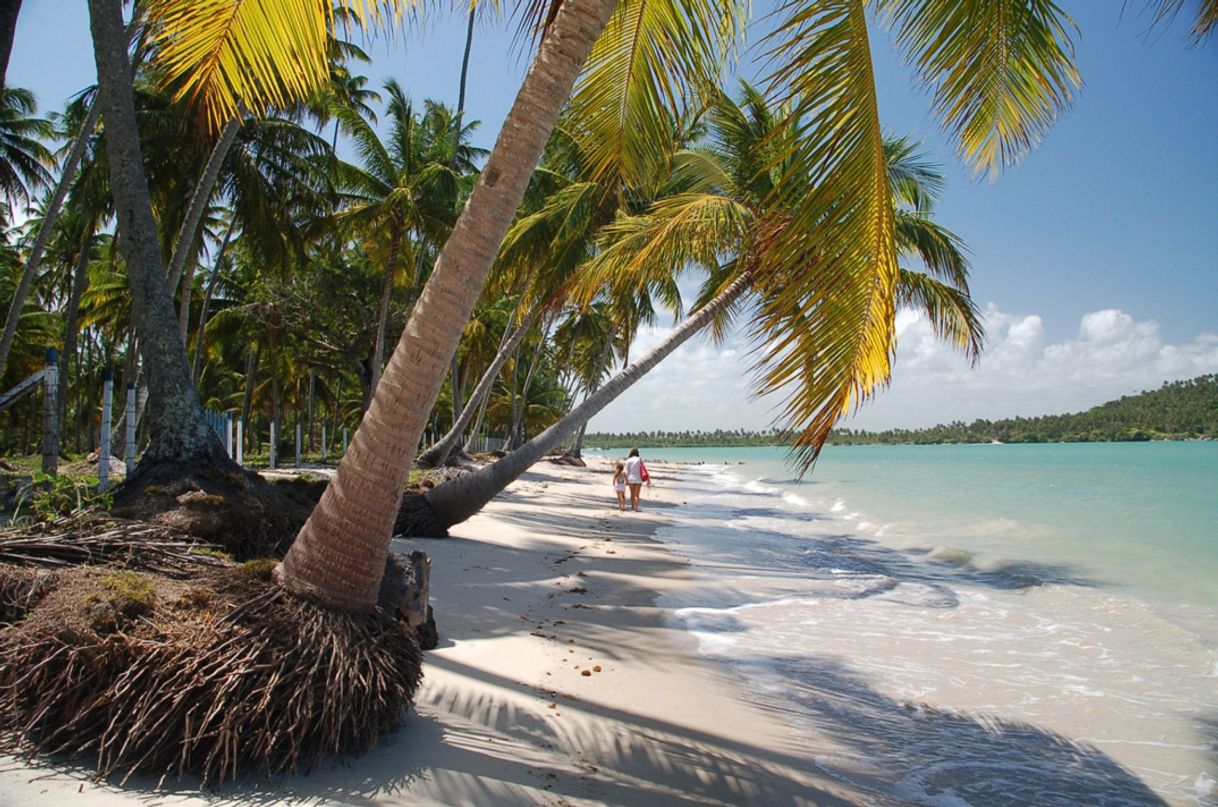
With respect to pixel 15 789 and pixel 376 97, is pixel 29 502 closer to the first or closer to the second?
pixel 15 789

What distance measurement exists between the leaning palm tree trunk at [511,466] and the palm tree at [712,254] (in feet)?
0.05

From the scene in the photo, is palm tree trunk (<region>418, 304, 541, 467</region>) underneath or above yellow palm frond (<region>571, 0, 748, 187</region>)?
underneath

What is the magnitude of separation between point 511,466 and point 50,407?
4886mm

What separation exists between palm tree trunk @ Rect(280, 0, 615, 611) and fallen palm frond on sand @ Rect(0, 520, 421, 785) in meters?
0.20

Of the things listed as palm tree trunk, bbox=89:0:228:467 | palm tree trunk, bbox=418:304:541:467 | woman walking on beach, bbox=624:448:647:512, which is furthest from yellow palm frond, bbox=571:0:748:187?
woman walking on beach, bbox=624:448:647:512

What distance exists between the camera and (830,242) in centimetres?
374

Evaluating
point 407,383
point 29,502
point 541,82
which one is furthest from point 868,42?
point 29,502

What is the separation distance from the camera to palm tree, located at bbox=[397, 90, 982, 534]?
8875 millimetres

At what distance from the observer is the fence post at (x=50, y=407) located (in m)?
7.05

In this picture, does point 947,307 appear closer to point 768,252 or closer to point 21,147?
point 768,252

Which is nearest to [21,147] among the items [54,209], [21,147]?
[21,147]

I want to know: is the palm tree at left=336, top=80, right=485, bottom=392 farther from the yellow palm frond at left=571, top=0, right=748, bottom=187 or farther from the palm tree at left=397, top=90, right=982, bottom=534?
the yellow palm frond at left=571, top=0, right=748, bottom=187

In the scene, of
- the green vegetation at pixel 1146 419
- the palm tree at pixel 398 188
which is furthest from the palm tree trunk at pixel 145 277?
the green vegetation at pixel 1146 419

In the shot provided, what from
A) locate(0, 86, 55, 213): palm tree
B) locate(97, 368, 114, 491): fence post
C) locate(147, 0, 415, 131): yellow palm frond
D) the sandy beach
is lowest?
the sandy beach
